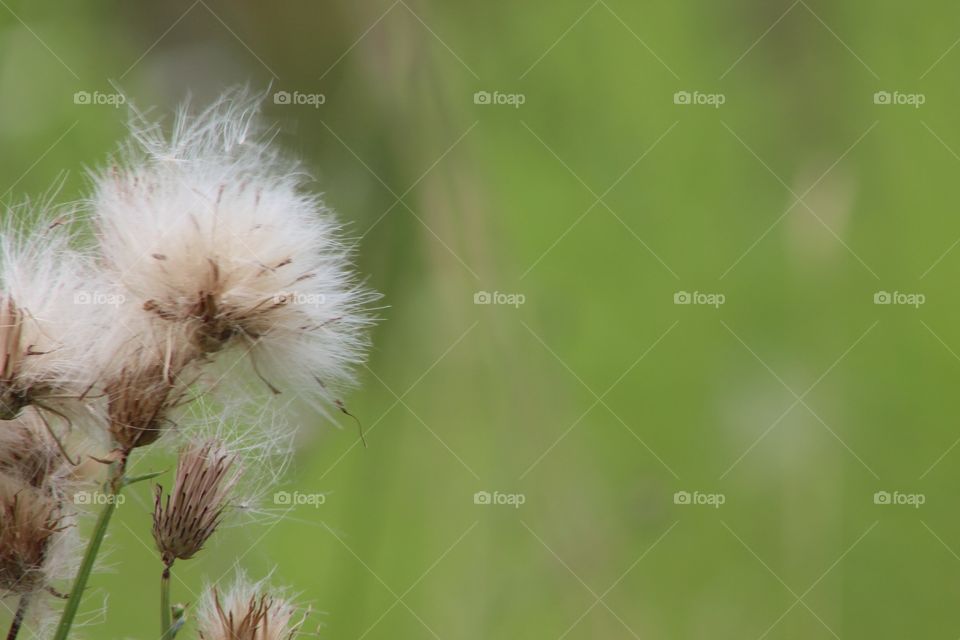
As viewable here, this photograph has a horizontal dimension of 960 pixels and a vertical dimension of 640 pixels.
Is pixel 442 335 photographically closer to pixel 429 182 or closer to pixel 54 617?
pixel 429 182

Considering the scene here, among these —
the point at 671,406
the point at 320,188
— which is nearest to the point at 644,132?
the point at 671,406
